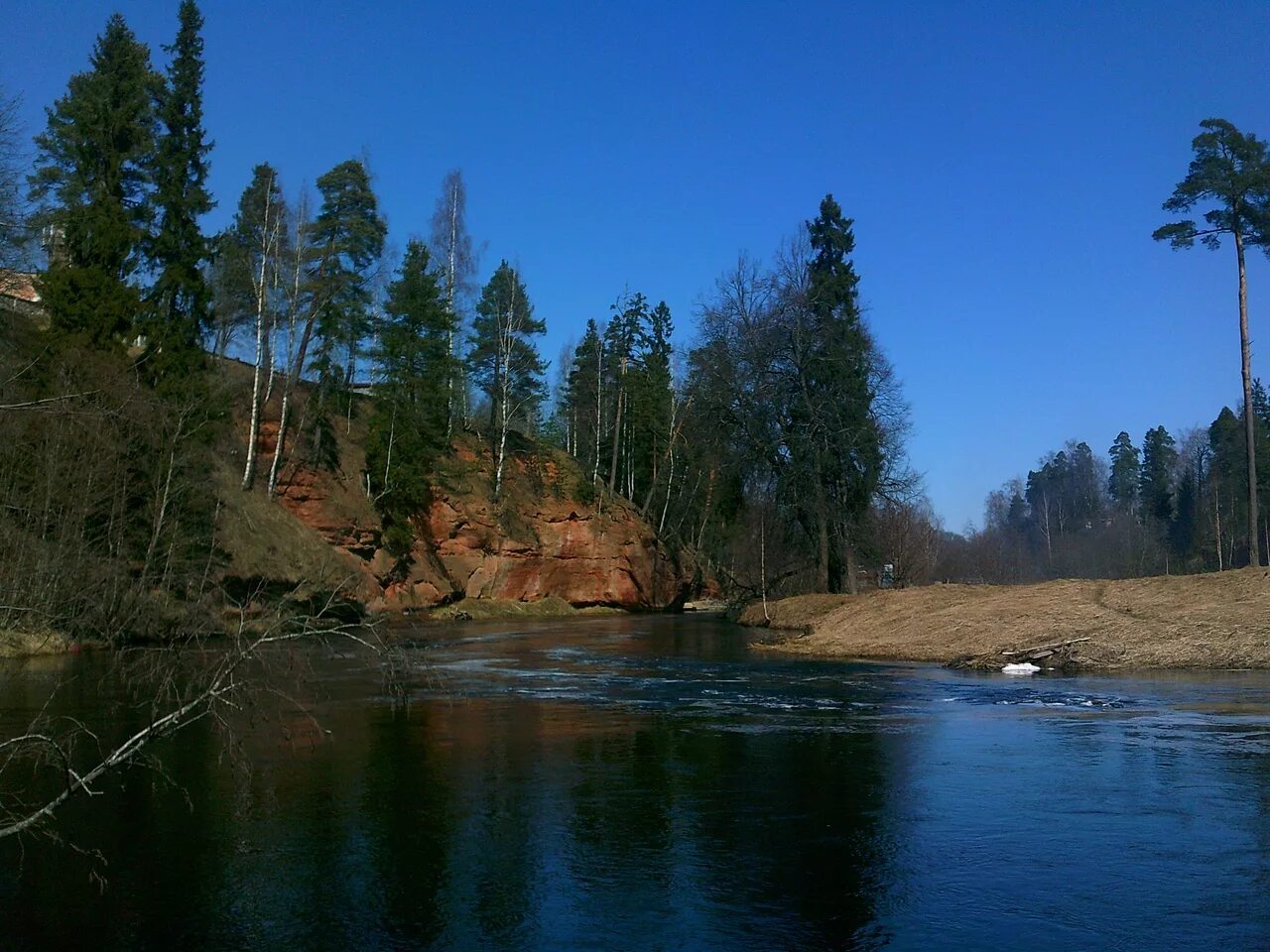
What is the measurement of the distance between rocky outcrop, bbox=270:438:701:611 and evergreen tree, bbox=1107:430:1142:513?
306ft

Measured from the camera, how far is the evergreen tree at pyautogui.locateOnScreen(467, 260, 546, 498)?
216 feet

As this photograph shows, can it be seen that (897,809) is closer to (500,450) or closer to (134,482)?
(134,482)

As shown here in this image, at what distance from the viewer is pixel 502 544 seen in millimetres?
61031

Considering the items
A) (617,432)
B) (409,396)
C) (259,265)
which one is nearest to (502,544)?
(409,396)

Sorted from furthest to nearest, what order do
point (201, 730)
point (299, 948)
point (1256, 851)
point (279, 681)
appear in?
1. point (279, 681)
2. point (201, 730)
3. point (1256, 851)
4. point (299, 948)

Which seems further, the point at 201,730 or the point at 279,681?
the point at 279,681

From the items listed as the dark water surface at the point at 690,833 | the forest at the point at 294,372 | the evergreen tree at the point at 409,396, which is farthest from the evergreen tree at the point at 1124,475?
the dark water surface at the point at 690,833

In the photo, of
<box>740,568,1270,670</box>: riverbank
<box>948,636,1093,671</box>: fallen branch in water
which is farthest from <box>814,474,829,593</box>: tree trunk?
<box>948,636,1093,671</box>: fallen branch in water

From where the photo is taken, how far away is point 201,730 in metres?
15.8

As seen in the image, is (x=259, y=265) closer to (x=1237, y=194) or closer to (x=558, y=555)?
(x=558, y=555)

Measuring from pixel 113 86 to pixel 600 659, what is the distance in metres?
28.8

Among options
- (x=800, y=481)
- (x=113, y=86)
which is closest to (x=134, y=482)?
(x=113, y=86)

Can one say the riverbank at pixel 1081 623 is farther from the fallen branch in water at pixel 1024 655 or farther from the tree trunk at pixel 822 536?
the tree trunk at pixel 822 536

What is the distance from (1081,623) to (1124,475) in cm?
13406
